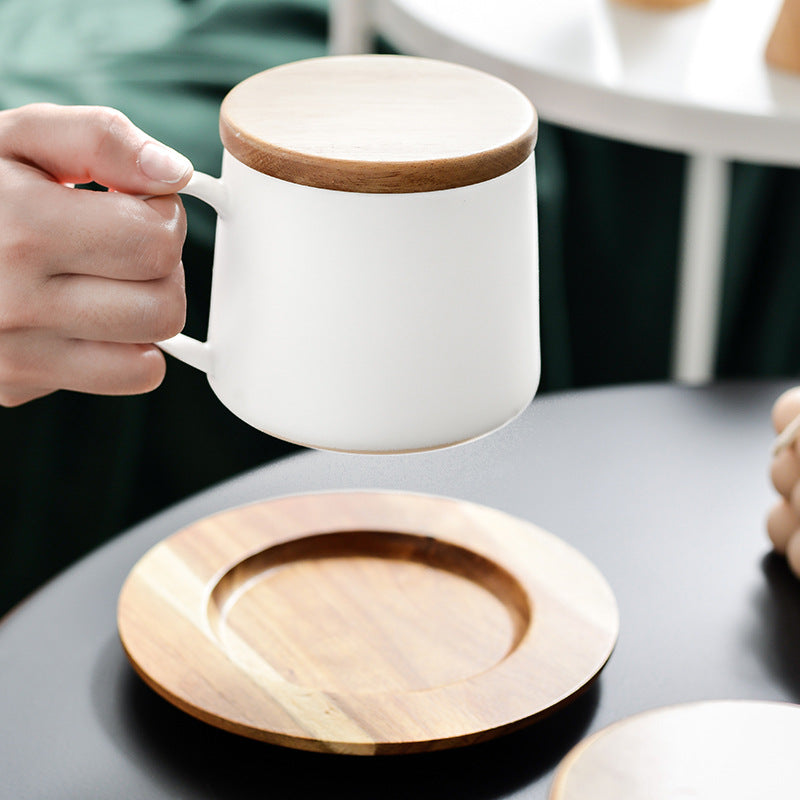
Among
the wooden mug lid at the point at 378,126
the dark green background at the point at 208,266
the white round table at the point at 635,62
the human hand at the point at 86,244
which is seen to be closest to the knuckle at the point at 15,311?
the human hand at the point at 86,244

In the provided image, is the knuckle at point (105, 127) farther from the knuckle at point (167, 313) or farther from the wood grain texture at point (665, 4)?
the wood grain texture at point (665, 4)

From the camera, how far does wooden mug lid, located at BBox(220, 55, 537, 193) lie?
1.21 feet

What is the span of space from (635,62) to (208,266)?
40cm

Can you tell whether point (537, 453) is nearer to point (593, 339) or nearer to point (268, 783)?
point (268, 783)

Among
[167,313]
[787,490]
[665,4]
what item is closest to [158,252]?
[167,313]

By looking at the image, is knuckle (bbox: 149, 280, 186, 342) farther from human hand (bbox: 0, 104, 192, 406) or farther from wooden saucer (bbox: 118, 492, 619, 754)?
wooden saucer (bbox: 118, 492, 619, 754)

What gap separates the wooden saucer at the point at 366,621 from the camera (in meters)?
0.46

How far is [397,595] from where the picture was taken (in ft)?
1.78

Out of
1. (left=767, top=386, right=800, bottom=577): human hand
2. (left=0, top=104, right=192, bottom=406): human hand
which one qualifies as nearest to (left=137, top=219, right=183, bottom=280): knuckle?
(left=0, top=104, right=192, bottom=406): human hand

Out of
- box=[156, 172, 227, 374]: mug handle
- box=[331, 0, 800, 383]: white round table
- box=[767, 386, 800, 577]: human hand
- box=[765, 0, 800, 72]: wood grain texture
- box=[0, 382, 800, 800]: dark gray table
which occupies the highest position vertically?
box=[156, 172, 227, 374]: mug handle

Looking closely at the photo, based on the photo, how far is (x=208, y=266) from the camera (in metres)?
1.07

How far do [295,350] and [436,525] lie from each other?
20 centimetres

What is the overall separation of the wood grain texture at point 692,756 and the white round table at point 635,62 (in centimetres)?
36

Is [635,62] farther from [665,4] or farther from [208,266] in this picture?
[208,266]
